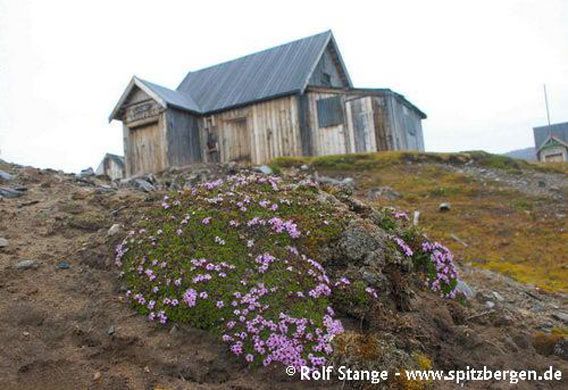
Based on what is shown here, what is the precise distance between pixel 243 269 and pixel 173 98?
20380 millimetres

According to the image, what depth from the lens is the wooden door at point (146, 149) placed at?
2403 cm

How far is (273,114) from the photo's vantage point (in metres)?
24.1

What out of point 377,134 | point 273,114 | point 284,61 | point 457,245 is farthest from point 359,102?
point 457,245

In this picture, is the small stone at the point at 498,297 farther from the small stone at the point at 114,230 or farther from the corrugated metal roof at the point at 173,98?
the corrugated metal roof at the point at 173,98

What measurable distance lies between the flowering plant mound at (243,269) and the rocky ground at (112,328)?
0.74ft

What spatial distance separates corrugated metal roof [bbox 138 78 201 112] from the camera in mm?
23719

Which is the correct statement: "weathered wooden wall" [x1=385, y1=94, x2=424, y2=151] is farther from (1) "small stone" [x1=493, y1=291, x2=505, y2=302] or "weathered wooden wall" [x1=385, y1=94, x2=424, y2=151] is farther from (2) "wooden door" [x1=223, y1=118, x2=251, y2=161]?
(1) "small stone" [x1=493, y1=291, x2=505, y2=302]

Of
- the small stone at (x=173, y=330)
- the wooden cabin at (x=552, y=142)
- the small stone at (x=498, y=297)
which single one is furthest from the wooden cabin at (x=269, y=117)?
the wooden cabin at (x=552, y=142)

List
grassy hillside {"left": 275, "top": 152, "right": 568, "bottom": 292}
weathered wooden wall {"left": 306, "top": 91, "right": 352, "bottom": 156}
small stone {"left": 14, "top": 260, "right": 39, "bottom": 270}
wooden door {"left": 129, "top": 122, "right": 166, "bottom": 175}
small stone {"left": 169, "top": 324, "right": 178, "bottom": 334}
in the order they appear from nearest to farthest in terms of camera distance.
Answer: small stone {"left": 169, "top": 324, "right": 178, "bottom": 334} < small stone {"left": 14, "top": 260, "right": 39, "bottom": 270} < grassy hillside {"left": 275, "top": 152, "right": 568, "bottom": 292} < weathered wooden wall {"left": 306, "top": 91, "right": 352, "bottom": 156} < wooden door {"left": 129, "top": 122, "right": 166, "bottom": 175}

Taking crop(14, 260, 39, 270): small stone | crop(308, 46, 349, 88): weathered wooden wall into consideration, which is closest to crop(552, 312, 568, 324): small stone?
crop(14, 260, 39, 270): small stone

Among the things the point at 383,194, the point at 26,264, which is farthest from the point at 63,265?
the point at 383,194

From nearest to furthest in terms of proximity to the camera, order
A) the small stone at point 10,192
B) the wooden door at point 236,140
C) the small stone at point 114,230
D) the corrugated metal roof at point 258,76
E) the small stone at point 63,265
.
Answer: the small stone at point 63,265
the small stone at point 114,230
the small stone at point 10,192
the corrugated metal roof at point 258,76
the wooden door at point 236,140

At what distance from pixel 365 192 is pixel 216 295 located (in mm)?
12869

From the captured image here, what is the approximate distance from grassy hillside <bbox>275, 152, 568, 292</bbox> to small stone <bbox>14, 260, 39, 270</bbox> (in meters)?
9.32
